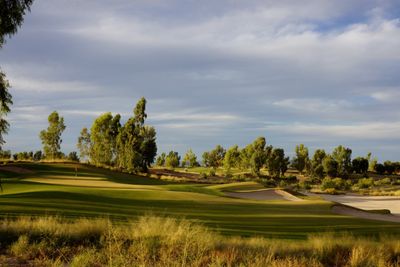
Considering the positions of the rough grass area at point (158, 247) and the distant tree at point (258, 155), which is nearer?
the rough grass area at point (158, 247)

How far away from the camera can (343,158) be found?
301 ft

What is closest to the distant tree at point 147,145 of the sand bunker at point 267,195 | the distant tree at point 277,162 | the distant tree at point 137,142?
the distant tree at point 137,142

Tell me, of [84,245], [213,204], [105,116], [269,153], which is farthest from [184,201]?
[269,153]

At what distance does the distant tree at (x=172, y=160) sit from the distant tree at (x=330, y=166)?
46586mm

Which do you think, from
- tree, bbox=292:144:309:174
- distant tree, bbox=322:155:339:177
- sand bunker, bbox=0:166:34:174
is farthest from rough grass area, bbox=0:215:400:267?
tree, bbox=292:144:309:174

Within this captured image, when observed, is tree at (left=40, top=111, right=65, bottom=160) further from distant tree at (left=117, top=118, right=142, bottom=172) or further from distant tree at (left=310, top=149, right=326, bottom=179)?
distant tree at (left=310, top=149, right=326, bottom=179)

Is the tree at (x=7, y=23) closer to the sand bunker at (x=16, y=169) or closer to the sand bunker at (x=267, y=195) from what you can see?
the sand bunker at (x=267, y=195)

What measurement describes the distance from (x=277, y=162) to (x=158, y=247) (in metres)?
77.8

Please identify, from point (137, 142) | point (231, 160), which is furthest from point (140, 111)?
point (231, 160)

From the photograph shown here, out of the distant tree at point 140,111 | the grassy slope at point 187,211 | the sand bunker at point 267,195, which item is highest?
the distant tree at point 140,111

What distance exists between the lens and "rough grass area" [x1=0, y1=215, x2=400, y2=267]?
861 cm

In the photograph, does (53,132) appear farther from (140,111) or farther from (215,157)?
(215,157)

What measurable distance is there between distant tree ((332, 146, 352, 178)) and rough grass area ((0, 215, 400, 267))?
271ft

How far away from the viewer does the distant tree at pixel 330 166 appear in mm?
85125
